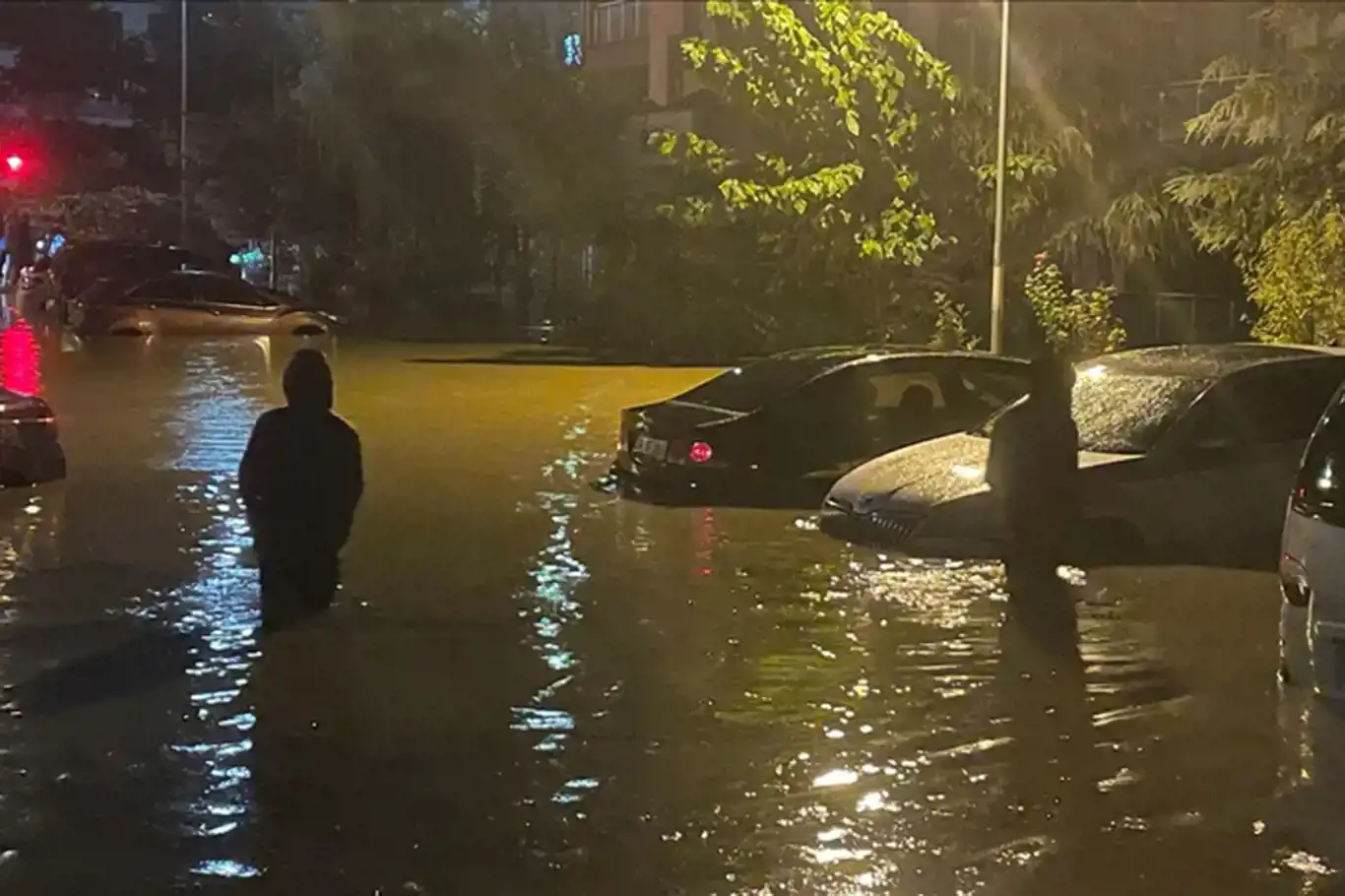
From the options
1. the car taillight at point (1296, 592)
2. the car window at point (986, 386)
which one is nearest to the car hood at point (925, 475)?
the car window at point (986, 386)

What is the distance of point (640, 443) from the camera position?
54.3ft

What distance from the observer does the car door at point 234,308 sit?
4288cm

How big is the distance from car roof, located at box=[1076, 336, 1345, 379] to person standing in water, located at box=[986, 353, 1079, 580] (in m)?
1.52

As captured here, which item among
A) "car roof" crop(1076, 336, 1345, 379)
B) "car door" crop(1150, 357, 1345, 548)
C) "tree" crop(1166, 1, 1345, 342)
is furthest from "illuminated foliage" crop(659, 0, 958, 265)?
"car door" crop(1150, 357, 1345, 548)

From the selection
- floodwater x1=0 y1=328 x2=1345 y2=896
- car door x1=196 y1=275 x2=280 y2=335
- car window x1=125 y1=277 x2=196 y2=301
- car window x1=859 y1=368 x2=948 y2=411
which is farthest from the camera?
car door x1=196 y1=275 x2=280 y2=335

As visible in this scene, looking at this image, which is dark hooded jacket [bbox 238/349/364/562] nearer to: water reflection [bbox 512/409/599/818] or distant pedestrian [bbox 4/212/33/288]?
water reflection [bbox 512/409/599/818]

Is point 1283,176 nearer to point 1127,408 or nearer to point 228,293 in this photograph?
point 1127,408

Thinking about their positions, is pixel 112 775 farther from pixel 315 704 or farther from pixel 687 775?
pixel 687 775

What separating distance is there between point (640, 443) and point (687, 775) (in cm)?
872

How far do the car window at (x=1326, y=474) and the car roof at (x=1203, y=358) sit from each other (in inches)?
198

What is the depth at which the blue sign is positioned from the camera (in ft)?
172

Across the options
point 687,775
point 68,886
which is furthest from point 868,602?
point 68,886

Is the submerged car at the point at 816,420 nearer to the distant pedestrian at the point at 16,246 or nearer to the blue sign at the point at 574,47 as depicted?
the blue sign at the point at 574,47

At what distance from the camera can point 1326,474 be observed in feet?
27.3
